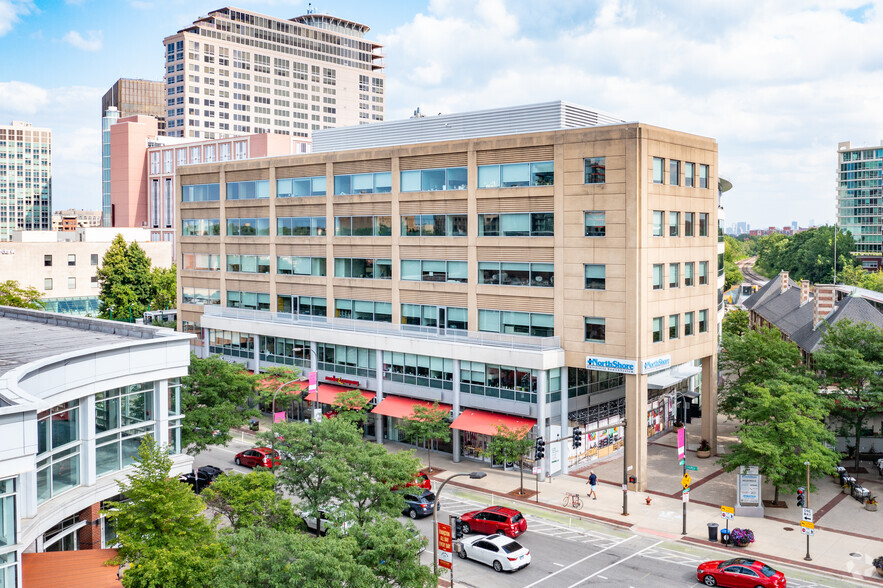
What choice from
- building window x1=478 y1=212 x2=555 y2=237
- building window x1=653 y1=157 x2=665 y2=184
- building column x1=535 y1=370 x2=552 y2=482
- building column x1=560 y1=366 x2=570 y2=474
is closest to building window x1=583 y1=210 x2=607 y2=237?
building window x1=478 y1=212 x2=555 y2=237

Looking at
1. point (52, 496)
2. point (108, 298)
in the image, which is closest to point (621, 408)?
point (52, 496)

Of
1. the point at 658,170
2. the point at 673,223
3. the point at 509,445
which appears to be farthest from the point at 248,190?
the point at 673,223

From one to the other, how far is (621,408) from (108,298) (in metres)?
67.7

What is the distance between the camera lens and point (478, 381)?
5150 cm

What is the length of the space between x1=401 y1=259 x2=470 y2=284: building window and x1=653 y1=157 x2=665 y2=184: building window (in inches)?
516

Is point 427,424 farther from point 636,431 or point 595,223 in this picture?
point 595,223

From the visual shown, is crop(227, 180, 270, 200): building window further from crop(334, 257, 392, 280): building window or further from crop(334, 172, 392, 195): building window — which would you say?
crop(334, 257, 392, 280): building window

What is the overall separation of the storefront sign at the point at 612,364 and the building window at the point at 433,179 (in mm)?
14838

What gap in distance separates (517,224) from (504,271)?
3269mm

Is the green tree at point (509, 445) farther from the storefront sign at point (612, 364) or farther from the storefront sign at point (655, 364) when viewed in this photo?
the storefront sign at point (655, 364)

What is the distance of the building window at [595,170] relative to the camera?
47.2 m

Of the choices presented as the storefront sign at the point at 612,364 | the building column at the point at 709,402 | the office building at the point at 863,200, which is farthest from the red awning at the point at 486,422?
the office building at the point at 863,200

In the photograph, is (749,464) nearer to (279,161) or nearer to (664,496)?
(664,496)

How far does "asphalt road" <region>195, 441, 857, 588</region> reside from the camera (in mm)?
33094
